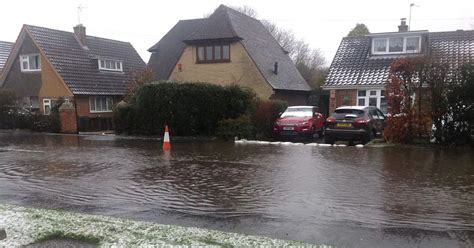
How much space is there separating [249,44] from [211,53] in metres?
2.47

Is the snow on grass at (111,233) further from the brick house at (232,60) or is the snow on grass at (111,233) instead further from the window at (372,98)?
the window at (372,98)

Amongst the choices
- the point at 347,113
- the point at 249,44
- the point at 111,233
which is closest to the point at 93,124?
the point at 249,44

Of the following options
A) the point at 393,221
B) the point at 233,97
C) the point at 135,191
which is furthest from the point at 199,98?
the point at 393,221

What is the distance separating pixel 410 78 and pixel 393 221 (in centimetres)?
845

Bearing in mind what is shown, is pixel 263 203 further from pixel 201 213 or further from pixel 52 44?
pixel 52 44

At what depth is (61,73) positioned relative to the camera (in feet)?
85.9

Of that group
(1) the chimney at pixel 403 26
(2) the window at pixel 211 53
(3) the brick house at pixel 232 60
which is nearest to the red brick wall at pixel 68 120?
(3) the brick house at pixel 232 60

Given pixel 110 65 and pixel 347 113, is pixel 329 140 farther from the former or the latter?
pixel 110 65

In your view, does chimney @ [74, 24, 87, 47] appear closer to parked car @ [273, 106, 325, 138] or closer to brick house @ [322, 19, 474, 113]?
brick house @ [322, 19, 474, 113]

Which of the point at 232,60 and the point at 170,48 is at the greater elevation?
the point at 170,48

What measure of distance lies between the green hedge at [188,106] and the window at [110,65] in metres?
12.6

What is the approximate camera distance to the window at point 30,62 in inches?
1093

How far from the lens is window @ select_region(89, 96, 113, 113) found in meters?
28.0

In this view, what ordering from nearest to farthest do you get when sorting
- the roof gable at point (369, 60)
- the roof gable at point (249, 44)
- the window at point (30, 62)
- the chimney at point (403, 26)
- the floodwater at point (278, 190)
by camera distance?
the floodwater at point (278, 190), the roof gable at point (369, 60), the roof gable at point (249, 44), the chimney at point (403, 26), the window at point (30, 62)
